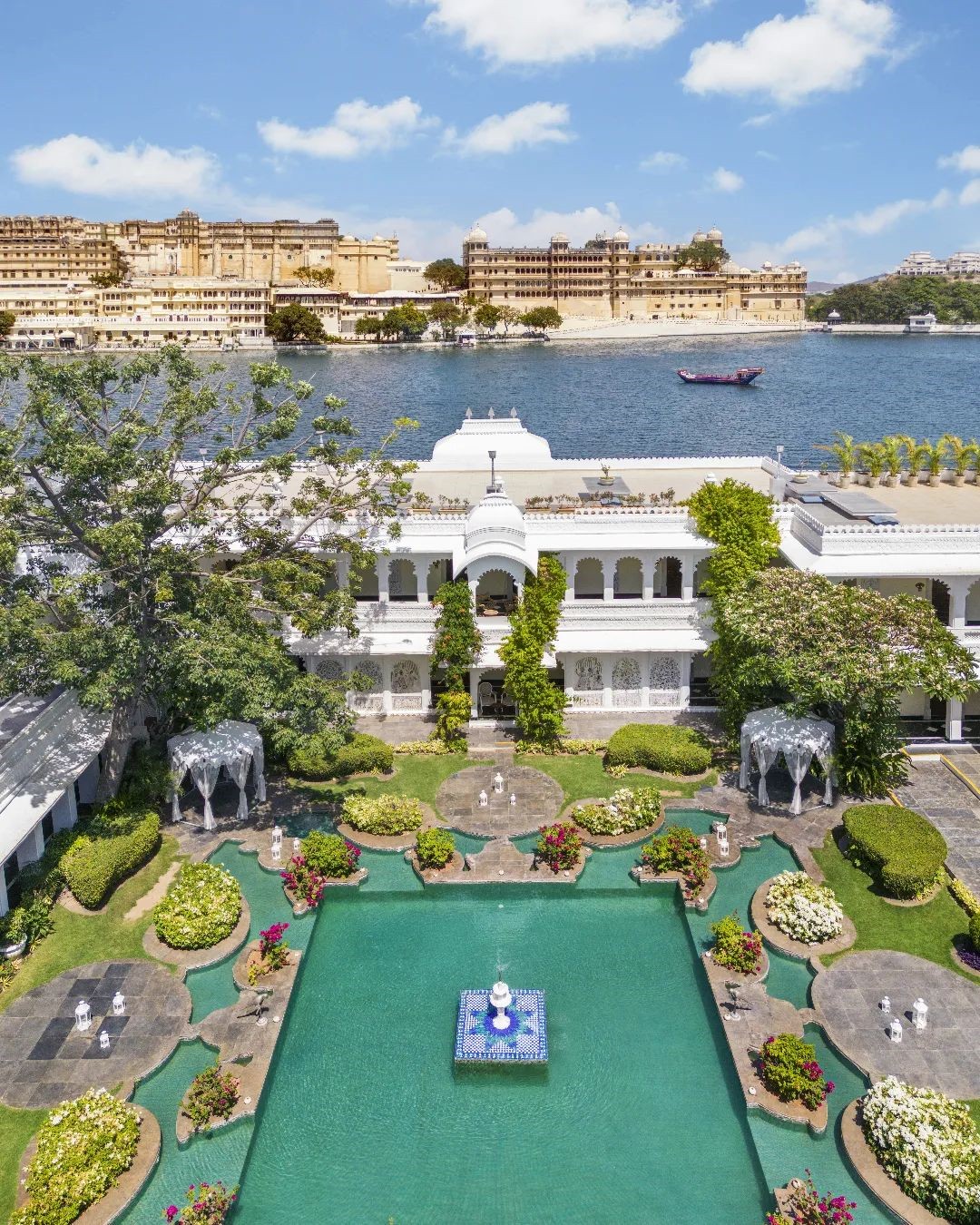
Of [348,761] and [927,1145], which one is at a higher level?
[348,761]

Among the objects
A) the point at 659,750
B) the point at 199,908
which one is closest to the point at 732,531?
the point at 659,750

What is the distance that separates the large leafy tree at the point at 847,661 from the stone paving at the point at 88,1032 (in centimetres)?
1461

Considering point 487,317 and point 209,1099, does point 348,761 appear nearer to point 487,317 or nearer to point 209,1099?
point 209,1099

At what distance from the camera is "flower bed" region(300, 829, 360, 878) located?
21641mm

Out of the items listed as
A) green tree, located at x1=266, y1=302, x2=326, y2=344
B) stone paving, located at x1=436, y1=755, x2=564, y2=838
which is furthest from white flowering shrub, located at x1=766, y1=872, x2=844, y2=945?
green tree, located at x1=266, y1=302, x2=326, y2=344

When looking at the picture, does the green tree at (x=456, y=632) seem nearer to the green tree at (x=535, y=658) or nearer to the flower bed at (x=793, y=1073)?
the green tree at (x=535, y=658)

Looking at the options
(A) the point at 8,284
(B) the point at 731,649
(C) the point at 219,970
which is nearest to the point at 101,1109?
(C) the point at 219,970

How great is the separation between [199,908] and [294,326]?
160279mm

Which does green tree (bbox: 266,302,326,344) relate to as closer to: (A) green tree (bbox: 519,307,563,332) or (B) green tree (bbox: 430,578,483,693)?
(A) green tree (bbox: 519,307,563,332)

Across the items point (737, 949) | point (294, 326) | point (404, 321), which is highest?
point (404, 321)

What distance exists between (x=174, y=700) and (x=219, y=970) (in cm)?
668

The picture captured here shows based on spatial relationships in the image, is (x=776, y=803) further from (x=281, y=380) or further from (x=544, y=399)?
(x=544, y=399)

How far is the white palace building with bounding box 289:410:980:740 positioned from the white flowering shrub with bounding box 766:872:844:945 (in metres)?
9.21

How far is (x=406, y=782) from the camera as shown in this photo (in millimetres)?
26141
